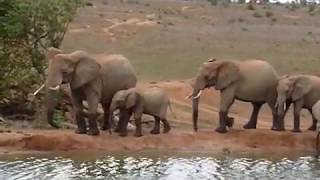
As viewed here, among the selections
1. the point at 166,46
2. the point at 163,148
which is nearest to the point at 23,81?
the point at 163,148

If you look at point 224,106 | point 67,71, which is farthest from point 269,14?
point 67,71

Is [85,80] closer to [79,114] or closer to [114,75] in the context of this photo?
[79,114]

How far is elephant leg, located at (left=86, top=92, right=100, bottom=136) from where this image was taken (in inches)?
805

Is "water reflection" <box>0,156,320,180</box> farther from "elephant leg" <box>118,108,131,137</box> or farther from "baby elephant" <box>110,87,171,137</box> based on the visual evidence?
"baby elephant" <box>110,87,171,137</box>

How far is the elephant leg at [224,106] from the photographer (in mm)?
21766

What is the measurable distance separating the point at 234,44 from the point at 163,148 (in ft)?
77.5

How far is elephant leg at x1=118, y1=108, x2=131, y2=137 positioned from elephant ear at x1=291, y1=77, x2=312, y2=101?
14.0ft

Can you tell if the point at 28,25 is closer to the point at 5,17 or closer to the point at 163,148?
the point at 5,17

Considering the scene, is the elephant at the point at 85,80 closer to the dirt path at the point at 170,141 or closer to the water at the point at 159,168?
the dirt path at the point at 170,141

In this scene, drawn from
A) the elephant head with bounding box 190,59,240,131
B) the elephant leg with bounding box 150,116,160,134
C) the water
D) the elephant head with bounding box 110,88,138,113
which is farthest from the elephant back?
the water

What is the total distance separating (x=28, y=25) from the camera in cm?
2361

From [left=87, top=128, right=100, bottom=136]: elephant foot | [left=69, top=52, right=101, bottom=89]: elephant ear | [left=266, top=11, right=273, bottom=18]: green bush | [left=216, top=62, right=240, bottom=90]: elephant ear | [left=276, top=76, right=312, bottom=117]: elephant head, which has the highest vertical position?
[left=69, top=52, right=101, bottom=89]: elephant ear

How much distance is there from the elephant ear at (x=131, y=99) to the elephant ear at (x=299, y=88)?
4.17 m

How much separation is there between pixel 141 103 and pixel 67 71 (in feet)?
6.22
